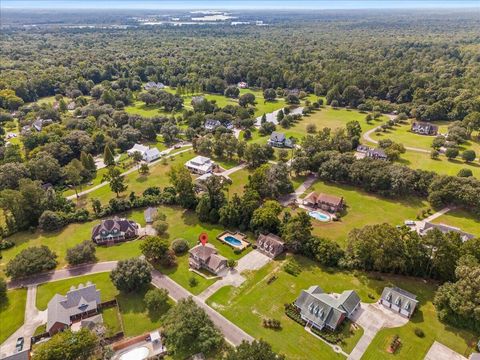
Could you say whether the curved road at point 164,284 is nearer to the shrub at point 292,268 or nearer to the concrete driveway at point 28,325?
the concrete driveway at point 28,325

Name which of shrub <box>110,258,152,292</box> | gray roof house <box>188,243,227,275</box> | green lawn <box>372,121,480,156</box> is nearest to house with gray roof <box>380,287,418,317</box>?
gray roof house <box>188,243,227,275</box>

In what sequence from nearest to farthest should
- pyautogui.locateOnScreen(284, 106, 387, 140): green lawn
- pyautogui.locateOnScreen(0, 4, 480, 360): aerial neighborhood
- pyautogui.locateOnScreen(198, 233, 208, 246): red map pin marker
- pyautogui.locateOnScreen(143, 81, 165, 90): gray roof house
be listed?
pyautogui.locateOnScreen(0, 4, 480, 360): aerial neighborhood
pyautogui.locateOnScreen(198, 233, 208, 246): red map pin marker
pyautogui.locateOnScreen(284, 106, 387, 140): green lawn
pyautogui.locateOnScreen(143, 81, 165, 90): gray roof house

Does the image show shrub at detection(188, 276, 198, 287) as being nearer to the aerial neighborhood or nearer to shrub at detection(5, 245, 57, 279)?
the aerial neighborhood

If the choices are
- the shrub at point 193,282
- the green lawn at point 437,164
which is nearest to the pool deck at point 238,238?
the shrub at point 193,282

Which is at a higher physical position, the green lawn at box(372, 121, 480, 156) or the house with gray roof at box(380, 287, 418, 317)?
the house with gray roof at box(380, 287, 418, 317)

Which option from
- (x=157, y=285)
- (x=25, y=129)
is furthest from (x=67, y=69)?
(x=157, y=285)

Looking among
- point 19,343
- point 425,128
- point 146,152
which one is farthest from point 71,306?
point 425,128

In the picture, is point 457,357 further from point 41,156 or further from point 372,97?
point 372,97
